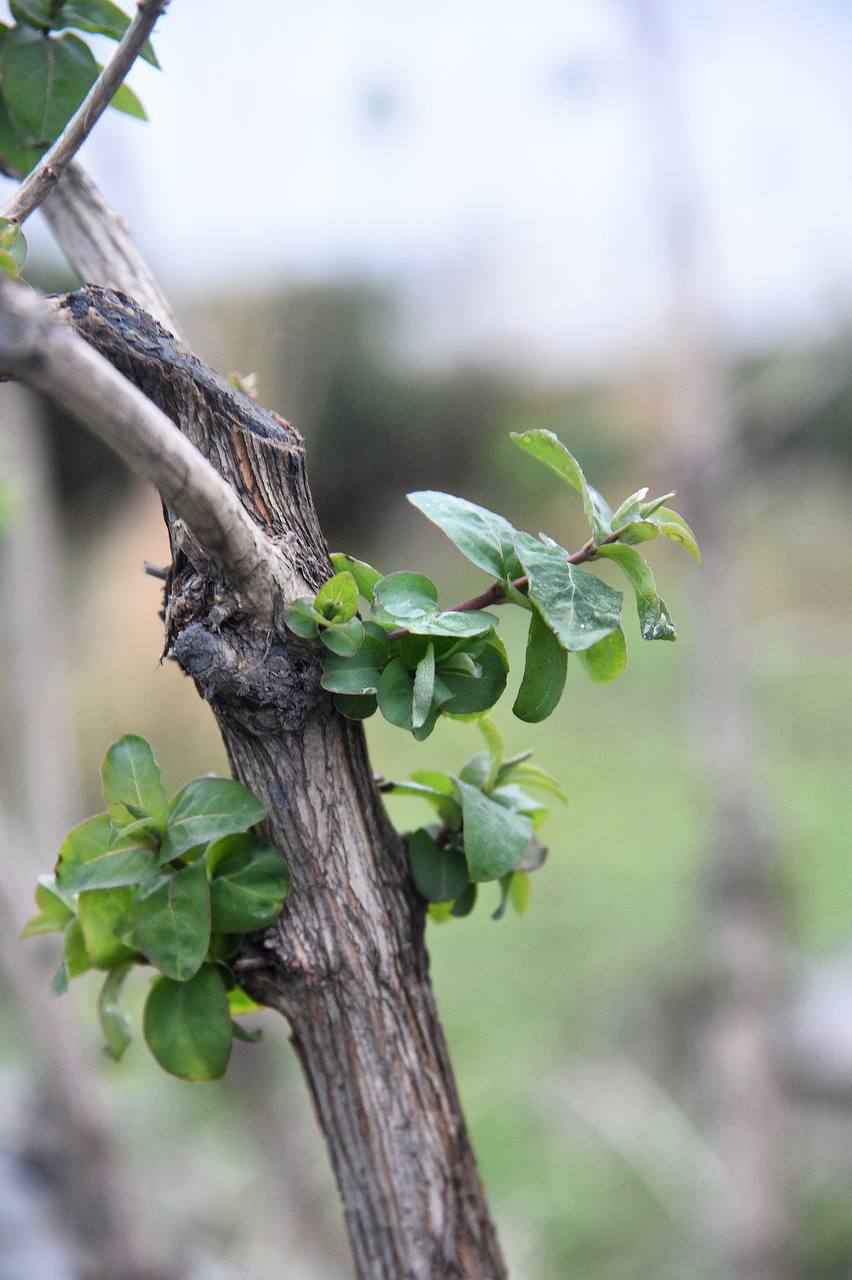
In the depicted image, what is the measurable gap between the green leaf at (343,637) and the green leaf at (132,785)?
0.07 metres

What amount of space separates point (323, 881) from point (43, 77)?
0.28m

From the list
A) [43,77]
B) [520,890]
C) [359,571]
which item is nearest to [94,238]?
[43,77]

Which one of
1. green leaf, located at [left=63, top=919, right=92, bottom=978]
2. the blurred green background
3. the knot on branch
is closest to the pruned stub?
the knot on branch

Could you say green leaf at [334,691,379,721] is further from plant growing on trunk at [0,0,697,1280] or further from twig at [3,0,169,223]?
twig at [3,0,169,223]

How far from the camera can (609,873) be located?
92.4 inches

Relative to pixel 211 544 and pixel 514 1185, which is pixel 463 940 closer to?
pixel 514 1185

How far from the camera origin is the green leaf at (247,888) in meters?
0.30

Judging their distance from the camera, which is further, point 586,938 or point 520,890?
point 586,938

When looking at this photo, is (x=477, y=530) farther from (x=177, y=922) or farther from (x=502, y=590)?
(x=177, y=922)

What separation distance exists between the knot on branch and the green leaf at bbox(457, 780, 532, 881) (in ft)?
0.21

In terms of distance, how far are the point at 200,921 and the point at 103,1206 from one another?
88 centimetres

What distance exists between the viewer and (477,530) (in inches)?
11.2

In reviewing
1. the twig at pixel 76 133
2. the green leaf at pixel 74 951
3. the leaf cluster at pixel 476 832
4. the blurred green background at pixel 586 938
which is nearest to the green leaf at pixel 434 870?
the leaf cluster at pixel 476 832

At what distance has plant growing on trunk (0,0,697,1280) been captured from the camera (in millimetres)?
279
